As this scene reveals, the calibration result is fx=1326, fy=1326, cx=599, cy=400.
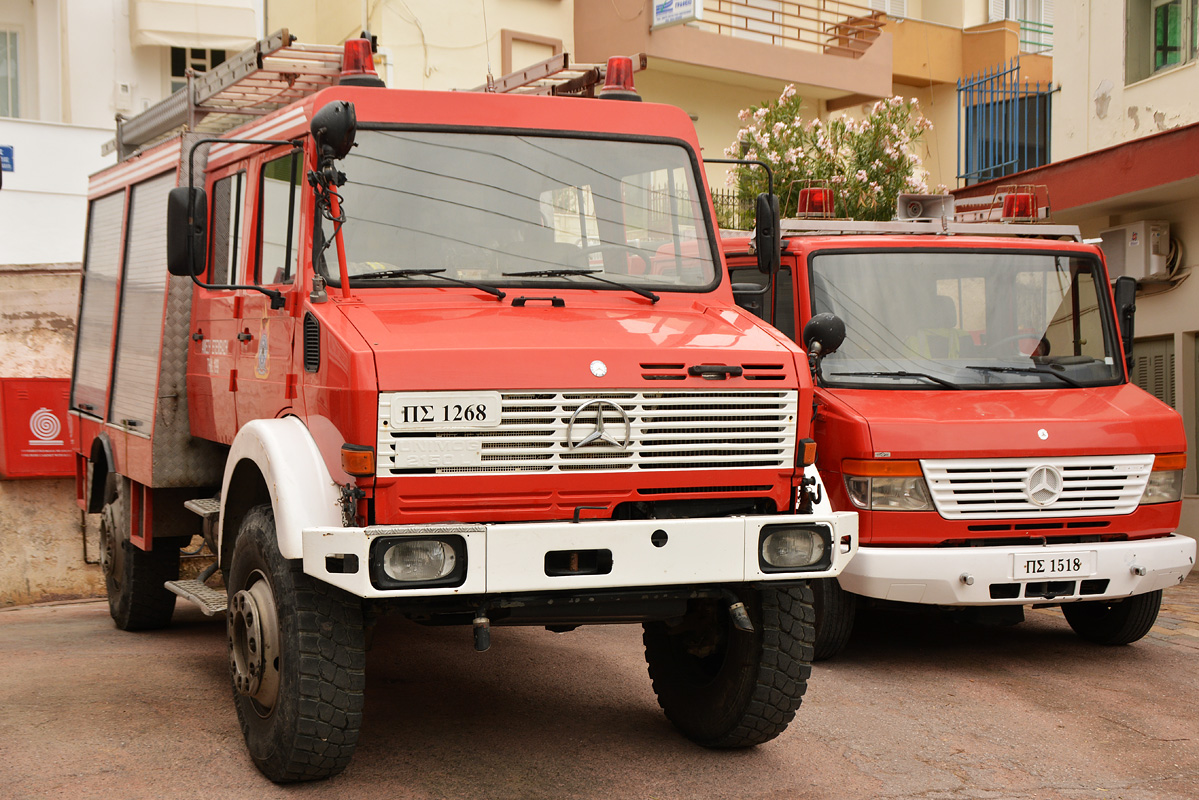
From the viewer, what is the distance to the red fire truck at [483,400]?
14.9 ft

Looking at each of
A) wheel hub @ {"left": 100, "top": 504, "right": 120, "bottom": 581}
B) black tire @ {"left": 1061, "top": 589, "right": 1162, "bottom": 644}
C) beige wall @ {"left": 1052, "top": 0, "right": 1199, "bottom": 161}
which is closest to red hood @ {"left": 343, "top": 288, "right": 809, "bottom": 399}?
black tire @ {"left": 1061, "top": 589, "right": 1162, "bottom": 644}

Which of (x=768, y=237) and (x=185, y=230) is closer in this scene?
(x=185, y=230)

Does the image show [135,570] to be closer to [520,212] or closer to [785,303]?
[520,212]

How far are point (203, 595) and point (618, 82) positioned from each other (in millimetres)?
3164

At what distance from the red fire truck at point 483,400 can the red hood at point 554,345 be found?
12 mm

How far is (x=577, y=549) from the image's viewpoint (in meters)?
4.59

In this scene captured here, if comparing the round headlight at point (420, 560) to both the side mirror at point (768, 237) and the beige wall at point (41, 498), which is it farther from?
the beige wall at point (41, 498)

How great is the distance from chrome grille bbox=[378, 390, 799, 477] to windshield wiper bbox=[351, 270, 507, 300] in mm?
759

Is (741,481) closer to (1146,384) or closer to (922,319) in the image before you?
(922,319)

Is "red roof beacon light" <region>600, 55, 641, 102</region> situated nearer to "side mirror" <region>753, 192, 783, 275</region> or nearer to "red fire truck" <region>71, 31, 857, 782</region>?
"red fire truck" <region>71, 31, 857, 782</region>

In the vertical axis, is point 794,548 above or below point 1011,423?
below

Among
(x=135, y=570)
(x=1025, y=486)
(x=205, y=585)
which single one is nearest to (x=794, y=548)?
(x=1025, y=486)

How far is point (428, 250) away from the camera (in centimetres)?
532

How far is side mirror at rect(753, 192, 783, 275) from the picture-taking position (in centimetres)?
604
